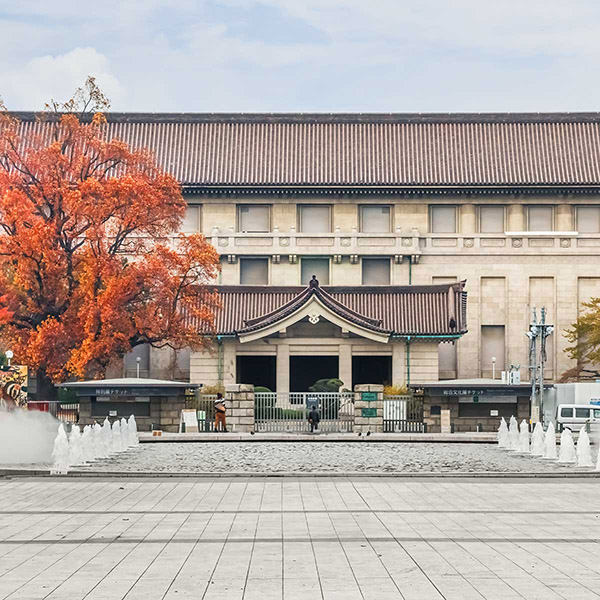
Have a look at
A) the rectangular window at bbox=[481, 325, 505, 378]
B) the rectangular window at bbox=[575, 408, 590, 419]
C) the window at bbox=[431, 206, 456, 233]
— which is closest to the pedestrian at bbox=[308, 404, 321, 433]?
the rectangular window at bbox=[575, 408, 590, 419]

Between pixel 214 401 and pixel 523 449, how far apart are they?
18.1 meters

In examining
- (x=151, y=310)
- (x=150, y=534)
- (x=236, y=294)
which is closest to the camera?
(x=150, y=534)

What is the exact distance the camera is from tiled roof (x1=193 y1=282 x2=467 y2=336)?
58875mm

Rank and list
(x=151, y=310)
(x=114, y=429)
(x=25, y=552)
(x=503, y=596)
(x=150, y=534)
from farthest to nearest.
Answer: (x=151, y=310) → (x=114, y=429) → (x=150, y=534) → (x=25, y=552) → (x=503, y=596)

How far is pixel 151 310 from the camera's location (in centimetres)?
4831

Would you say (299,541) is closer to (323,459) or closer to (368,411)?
(323,459)

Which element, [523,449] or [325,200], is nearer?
[523,449]

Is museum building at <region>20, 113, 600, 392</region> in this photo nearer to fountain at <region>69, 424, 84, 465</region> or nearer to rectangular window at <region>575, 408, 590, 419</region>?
rectangular window at <region>575, 408, 590, 419</region>

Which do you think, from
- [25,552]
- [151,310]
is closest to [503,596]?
[25,552]

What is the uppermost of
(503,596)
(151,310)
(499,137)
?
(499,137)

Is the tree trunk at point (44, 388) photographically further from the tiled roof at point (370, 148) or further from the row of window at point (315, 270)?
the tiled roof at point (370, 148)

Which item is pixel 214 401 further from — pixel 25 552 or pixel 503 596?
pixel 503 596

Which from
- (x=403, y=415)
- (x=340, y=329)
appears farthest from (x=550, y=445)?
(x=340, y=329)

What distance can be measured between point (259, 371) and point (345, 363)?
6.95m
